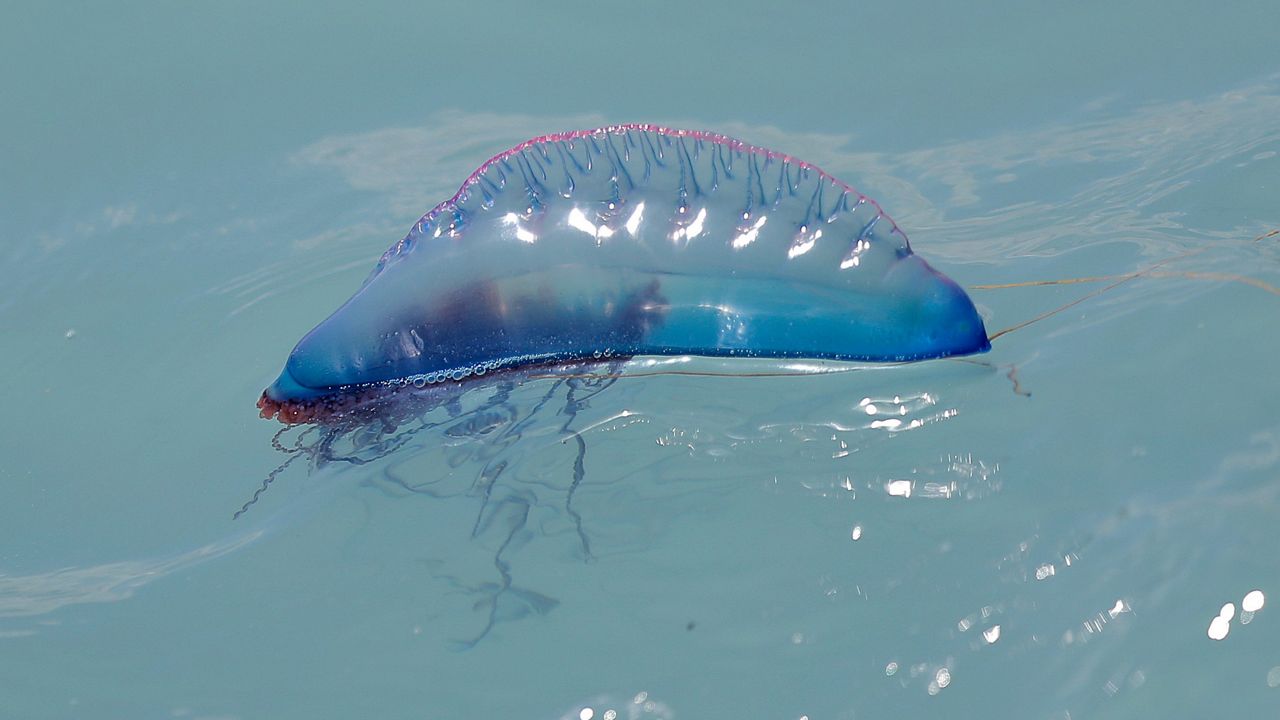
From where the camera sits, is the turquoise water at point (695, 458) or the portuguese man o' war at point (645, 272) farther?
the portuguese man o' war at point (645, 272)

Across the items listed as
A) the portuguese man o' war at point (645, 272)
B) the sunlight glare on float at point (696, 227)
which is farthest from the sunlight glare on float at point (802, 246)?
the sunlight glare on float at point (696, 227)

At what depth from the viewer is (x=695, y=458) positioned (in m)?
2.79

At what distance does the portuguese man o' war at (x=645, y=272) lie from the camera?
2582 millimetres

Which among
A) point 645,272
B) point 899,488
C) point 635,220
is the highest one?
point 635,220

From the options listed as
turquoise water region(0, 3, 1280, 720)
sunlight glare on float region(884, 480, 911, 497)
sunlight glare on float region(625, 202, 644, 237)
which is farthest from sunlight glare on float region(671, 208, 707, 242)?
sunlight glare on float region(884, 480, 911, 497)

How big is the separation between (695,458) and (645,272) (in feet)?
1.59

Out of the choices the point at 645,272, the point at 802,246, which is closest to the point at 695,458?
the point at 645,272

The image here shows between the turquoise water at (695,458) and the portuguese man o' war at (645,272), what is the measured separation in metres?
0.22

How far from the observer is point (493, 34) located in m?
4.87

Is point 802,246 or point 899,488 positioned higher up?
point 802,246

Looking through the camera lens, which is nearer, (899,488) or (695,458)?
(899,488)

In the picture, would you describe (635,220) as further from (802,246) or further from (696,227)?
(802,246)

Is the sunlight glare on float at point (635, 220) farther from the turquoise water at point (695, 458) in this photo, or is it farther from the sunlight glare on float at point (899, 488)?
the sunlight glare on float at point (899, 488)

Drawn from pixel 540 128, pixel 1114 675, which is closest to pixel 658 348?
pixel 1114 675
